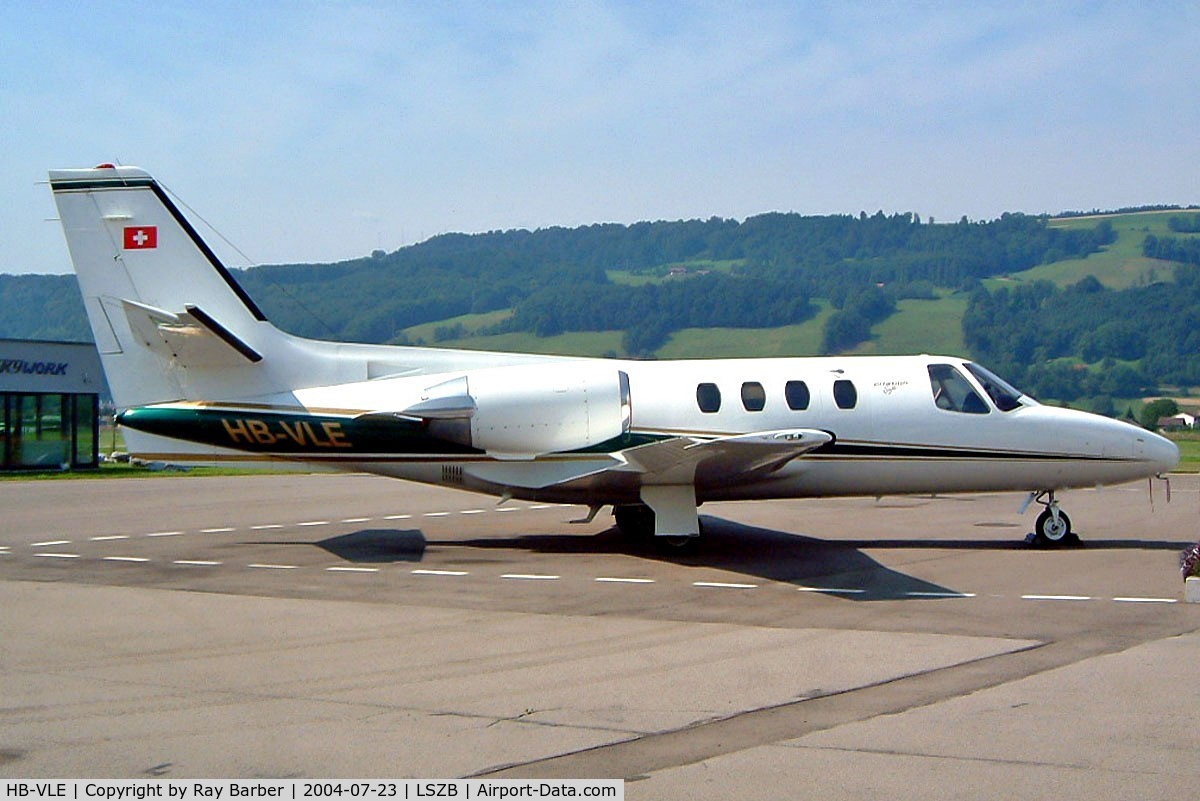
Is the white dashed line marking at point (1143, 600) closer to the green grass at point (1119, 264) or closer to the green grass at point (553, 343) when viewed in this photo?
the green grass at point (553, 343)

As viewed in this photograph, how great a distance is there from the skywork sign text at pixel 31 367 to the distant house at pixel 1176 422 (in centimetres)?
5435

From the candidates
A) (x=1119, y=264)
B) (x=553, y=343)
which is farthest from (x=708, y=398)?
(x=1119, y=264)

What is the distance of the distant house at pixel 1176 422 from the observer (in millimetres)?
65631

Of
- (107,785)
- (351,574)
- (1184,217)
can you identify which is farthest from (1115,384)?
(1184,217)

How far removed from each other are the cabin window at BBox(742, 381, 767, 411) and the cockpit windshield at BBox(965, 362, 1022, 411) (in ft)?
10.6

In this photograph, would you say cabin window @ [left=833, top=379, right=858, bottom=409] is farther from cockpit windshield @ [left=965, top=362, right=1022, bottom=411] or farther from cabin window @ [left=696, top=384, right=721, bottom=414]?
cockpit windshield @ [left=965, top=362, right=1022, bottom=411]

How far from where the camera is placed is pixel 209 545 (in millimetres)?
18578

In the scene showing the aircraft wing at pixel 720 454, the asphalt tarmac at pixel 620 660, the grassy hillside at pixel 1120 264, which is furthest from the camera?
the grassy hillside at pixel 1120 264

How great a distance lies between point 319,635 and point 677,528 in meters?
6.64

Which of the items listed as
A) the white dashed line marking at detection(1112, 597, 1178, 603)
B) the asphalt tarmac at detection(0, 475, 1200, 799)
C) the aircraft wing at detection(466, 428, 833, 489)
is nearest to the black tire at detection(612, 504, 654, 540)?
the asphalt tarmac at detection(0, 475, 1200, 799)

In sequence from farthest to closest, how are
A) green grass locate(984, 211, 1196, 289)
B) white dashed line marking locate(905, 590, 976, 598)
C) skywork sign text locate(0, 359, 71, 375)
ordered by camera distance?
green grass locate(984, 211, 1196, 289) < skywork sign text locate(0, 359, 71, 375) < white dashed line marking locate(905, 590, 976, 598)

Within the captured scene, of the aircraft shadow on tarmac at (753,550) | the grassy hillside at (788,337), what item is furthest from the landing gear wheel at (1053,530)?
the grassy hillside at (788,337)

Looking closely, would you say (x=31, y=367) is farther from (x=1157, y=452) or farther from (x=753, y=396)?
(x=1157, y=452)

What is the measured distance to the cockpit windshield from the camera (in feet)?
58.5
